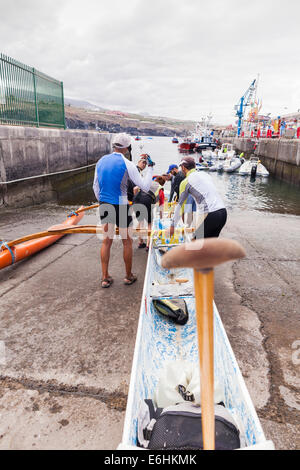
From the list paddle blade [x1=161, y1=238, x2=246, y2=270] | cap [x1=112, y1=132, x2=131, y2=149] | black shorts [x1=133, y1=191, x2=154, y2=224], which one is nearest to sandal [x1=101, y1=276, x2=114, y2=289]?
cap [x1=112, y1=132, x2=131, y2=149]

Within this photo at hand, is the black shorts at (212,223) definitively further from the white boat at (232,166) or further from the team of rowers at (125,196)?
the white boat at (232,166)

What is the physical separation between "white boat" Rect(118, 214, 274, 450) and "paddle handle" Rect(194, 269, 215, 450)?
0.63 feet

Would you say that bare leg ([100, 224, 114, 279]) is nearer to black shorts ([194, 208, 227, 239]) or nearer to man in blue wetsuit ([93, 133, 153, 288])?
man in blue wetsuit ([93, 133, 153, 288])

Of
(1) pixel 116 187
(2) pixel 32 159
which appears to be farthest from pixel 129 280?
(2) pixel 32 159

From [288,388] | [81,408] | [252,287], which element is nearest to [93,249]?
[252,287]

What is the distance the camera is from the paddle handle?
1.29m

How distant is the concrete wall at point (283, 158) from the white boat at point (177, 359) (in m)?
21.8

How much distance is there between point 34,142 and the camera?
10.6m

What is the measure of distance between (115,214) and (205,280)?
120 inches

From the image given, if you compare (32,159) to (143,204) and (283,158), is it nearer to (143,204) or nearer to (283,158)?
(143,204)

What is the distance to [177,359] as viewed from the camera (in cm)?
274

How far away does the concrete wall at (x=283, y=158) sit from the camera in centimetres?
2164

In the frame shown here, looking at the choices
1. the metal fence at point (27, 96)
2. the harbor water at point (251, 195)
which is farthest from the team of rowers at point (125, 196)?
the harbor water at point (251, 195)
